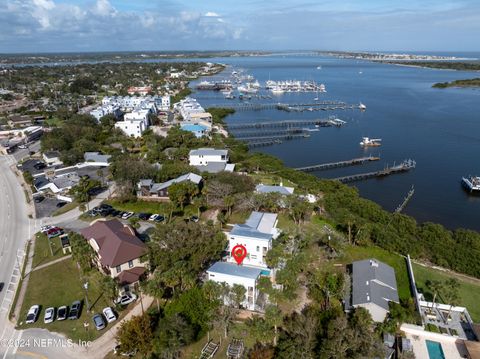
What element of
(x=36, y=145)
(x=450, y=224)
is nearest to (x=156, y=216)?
(x=450, y=224)

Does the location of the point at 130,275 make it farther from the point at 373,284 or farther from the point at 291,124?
the point at 291,124

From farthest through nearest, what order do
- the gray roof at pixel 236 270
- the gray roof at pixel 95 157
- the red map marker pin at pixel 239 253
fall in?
the gray roof at pixel 95 157, the red map marker pin at pixel 239 253, the gray roof at pixel 236 270

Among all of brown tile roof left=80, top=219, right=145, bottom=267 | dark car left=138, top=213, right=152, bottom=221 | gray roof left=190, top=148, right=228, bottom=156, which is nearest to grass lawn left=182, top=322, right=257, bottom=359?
brown tile roof left=80, top=219, right=145, bottom=267

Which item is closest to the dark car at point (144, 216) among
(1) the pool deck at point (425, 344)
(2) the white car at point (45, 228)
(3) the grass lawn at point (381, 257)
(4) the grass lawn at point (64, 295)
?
(2) the white car at point (45, 228)

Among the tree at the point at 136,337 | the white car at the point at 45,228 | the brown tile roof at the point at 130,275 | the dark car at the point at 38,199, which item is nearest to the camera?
the tree at the point at 136,337

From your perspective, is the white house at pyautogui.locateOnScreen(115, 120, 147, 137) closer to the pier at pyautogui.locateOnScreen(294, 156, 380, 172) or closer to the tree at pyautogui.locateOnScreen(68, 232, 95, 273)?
the pier at pyautogui.locateOnScreen(294, 156, 380, 172)

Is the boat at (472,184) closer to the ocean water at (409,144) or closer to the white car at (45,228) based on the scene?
the ocean water at (409,144)

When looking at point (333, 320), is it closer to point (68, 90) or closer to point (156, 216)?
point (156, 216)
